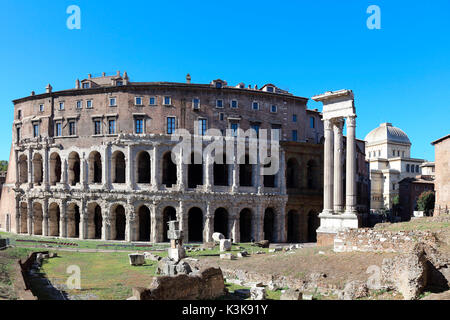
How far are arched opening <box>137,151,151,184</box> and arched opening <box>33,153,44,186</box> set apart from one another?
1317 centimetres

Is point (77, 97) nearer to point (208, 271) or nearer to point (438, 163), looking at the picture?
point (208, 271)

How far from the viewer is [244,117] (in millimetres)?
39844

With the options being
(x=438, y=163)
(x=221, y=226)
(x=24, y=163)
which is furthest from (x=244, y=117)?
(x=24, y=163)

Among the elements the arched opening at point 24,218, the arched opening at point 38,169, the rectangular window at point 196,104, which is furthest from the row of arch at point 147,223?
the rectangular window at point 196,104

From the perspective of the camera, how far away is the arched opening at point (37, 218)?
4353 cm

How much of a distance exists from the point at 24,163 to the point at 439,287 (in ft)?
154

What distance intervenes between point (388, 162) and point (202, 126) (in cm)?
5970

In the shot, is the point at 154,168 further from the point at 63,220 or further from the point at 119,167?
the point at 63,220

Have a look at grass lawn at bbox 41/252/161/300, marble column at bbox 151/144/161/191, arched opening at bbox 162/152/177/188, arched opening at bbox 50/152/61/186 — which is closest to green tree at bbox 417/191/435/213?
arched opening at bbox 162/152/177/188

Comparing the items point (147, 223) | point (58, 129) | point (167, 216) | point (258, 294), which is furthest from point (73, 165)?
point (258, 294)

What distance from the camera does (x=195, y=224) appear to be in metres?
41.6

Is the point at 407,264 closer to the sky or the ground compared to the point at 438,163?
closer to the ground
